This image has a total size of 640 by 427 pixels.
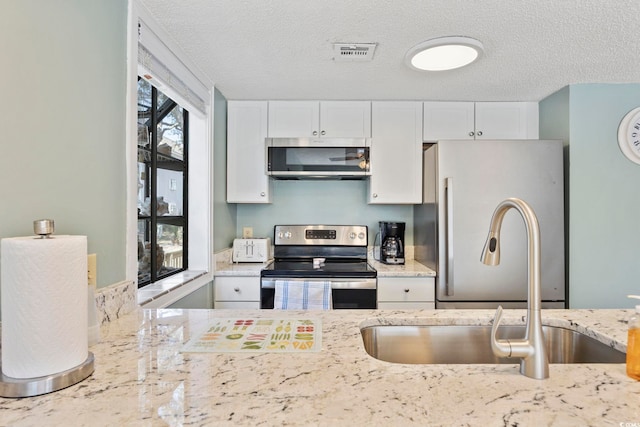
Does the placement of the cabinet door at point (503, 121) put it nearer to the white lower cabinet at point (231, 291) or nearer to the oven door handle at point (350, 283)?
the oven door handle at point (350, 283)

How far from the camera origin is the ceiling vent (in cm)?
185

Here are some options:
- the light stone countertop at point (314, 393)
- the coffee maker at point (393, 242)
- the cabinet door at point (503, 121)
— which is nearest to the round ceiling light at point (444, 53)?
the cabinet door at point (503, 121)

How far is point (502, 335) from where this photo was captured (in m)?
1.21

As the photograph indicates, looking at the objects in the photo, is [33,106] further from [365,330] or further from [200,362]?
[365,330]

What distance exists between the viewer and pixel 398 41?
5.92 feet

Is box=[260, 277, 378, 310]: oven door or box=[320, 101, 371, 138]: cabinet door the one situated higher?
box=[320, 101, 371, 138]: cabinet door

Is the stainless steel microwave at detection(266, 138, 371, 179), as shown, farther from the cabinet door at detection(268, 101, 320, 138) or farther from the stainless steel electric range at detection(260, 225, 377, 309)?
the stainless steel electric range at detection(260, 225, 377, 309)

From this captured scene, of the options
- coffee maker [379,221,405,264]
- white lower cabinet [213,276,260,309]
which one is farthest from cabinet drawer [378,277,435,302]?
white lower cabinet [213,276,260,309]

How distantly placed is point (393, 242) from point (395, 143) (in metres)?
0.81

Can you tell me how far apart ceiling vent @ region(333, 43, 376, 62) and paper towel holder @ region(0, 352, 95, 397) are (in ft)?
5.85

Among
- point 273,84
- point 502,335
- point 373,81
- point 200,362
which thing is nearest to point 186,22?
point 273,84

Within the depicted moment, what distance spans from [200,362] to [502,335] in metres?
1.02

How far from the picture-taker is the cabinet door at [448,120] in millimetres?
2768

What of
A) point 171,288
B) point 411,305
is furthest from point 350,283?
point 171,288
